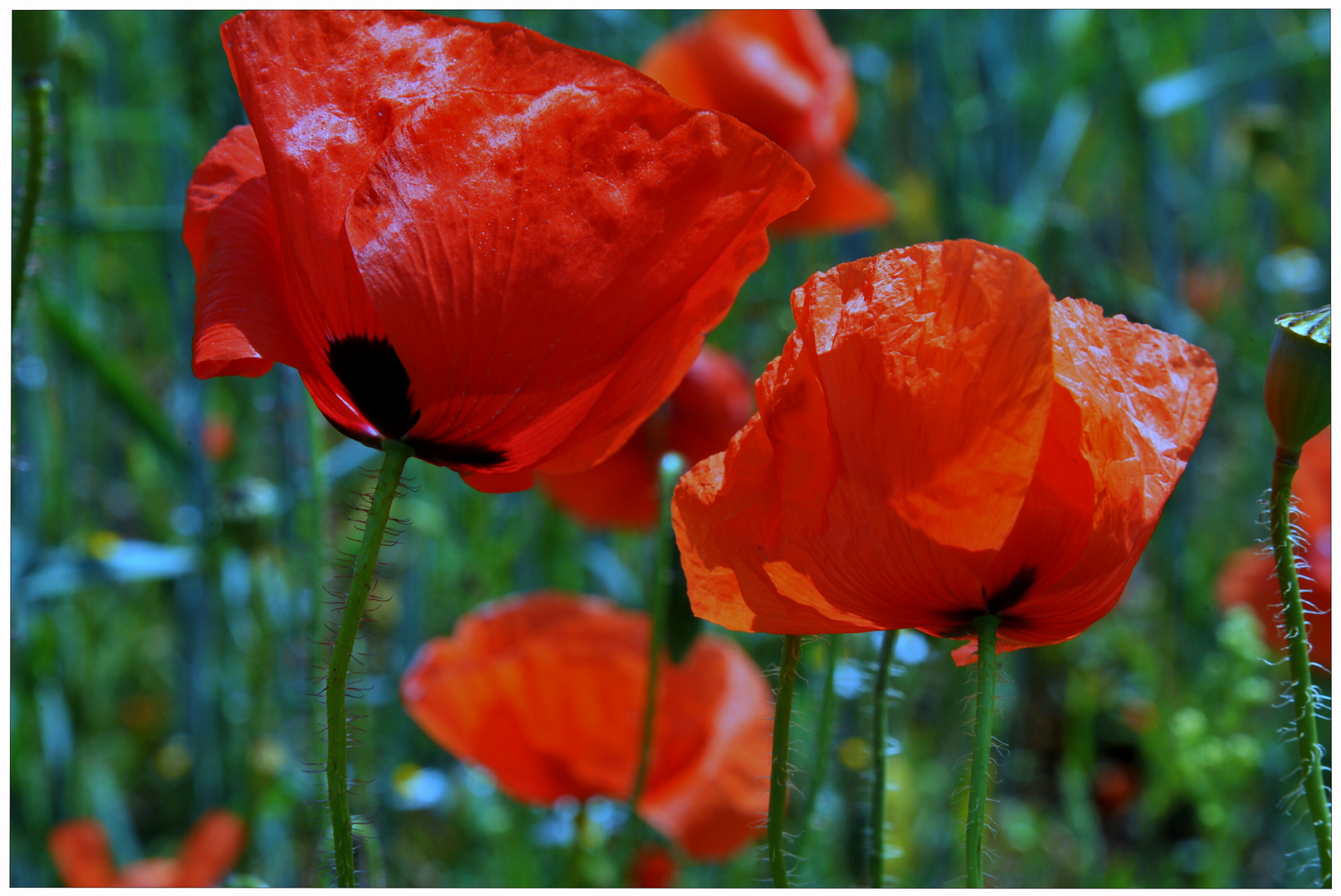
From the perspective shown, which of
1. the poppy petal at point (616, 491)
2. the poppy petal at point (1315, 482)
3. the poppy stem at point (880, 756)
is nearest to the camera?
the poppy stem at point (880, 756)

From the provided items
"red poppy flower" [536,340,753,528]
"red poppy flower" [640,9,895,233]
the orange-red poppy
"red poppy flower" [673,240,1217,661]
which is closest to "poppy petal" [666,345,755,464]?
"red poppy flower" [536,340,753,528]

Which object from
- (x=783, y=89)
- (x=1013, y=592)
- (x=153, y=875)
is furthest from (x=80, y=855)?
(x=783, y=89)

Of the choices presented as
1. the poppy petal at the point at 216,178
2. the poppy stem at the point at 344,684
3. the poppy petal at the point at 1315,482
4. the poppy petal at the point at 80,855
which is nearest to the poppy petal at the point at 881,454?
the poppy stem at the point at 344,684

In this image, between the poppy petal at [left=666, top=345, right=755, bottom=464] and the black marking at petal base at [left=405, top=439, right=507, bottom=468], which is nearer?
the black marking at petal base at [left=405, top=439, right=507, bottom=468]

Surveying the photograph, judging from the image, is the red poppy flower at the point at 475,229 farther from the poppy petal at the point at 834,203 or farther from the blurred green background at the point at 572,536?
the poppy petal at the point at 834,203

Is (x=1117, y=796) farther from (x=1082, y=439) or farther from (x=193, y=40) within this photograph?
(x=193, y=40)

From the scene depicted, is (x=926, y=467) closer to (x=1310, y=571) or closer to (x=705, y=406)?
(x=1310, y=571)

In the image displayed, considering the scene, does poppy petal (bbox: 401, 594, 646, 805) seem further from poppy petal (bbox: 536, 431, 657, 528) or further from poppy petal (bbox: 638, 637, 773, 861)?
poppy petal (bbox: 536, 431, 657, 528)

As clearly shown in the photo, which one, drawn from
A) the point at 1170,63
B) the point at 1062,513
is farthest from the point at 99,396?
the point at 1170,63
